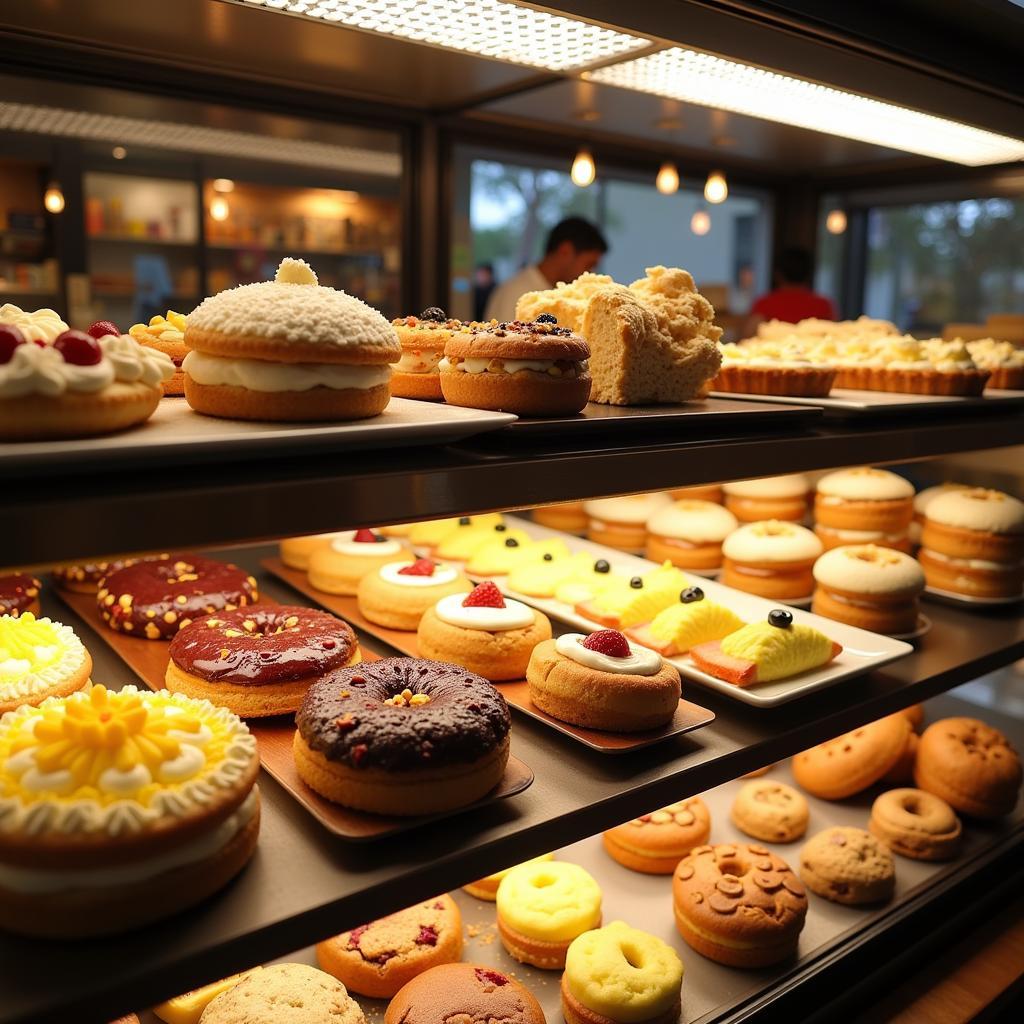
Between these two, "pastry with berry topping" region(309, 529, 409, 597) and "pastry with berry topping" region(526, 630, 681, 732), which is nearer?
"pastry with berry topping" region(526, 630, 681, 732)

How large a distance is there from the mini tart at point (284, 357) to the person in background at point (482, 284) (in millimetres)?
8757

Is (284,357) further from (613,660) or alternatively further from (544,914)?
(544,914)

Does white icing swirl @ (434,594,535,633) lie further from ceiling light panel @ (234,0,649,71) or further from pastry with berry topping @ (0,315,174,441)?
ceiling light panel @ (234,0,649,71)

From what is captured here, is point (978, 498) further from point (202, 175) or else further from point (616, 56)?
point (202, 175)

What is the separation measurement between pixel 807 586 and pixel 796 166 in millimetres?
3781

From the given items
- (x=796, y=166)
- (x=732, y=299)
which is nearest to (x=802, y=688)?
(x=796, y=166)

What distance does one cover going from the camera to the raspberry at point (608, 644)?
6.46ft

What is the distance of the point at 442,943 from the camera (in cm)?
216

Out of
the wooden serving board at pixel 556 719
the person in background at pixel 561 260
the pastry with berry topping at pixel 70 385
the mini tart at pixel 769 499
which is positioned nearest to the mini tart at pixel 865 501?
the mini tart at pixel 769 499

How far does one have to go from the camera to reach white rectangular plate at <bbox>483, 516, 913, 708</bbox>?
2154 millimetres

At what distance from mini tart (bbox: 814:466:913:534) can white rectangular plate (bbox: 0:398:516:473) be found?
2.03 meters

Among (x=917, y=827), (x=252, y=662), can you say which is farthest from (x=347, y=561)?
(x=917, y=827)

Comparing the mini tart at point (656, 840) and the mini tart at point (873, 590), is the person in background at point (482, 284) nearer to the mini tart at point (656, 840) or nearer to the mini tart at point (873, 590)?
the mini tart at point (873, 590)

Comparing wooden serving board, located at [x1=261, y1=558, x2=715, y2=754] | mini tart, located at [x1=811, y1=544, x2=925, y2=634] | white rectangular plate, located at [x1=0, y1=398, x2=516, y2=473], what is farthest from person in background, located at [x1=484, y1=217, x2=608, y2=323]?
white rectangular plate, located at [x1=0, y1=398, x2=516, y2=473]
